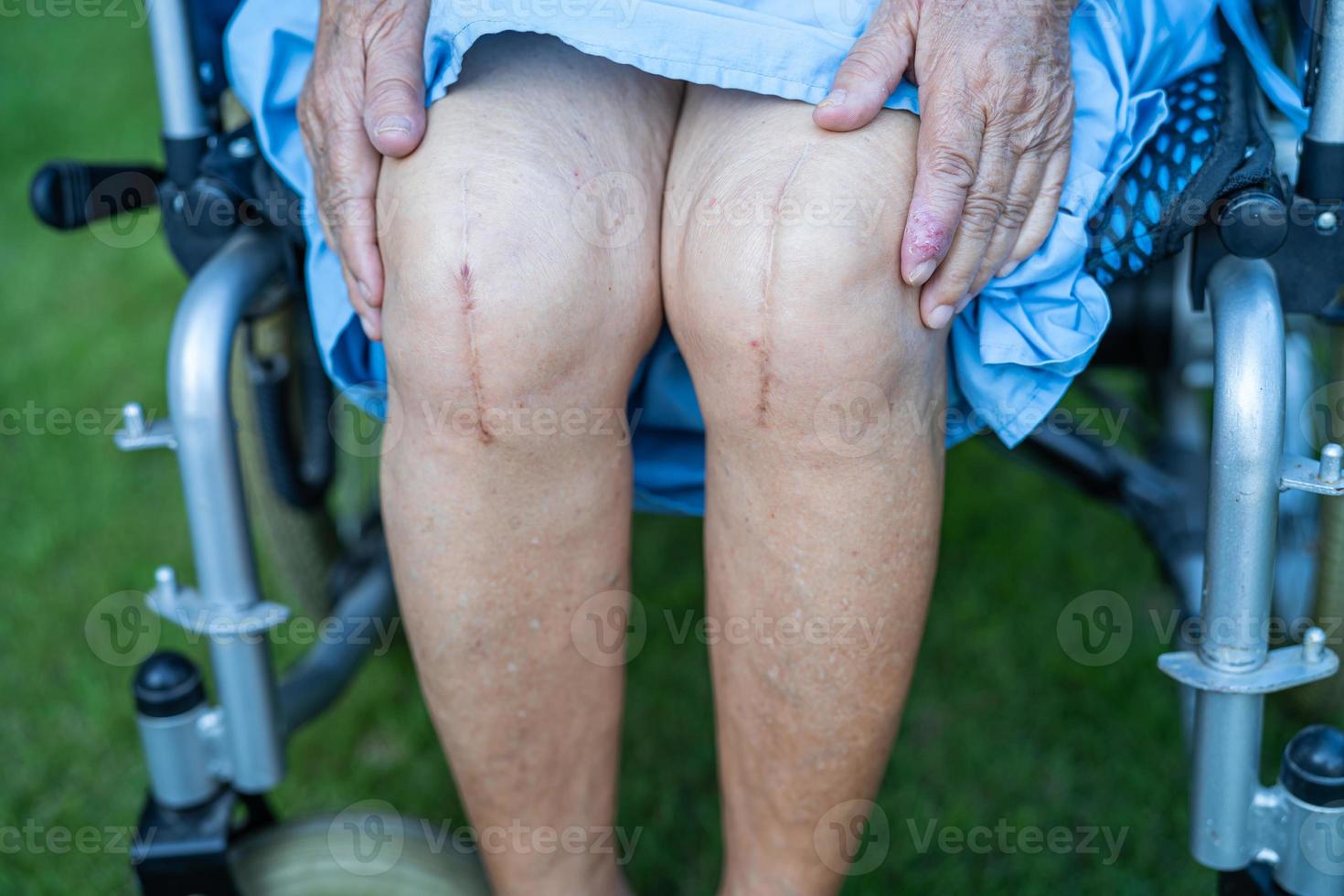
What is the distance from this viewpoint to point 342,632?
1.43m

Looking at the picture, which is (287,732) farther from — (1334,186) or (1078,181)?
(1334,186)

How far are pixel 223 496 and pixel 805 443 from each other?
54 cm

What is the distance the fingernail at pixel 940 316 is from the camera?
2.84 ft

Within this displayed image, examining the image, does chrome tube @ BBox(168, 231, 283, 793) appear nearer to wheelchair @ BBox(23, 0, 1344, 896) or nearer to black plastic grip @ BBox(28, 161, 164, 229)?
wheelchair @ BBox(23, 0, 1344, 896)

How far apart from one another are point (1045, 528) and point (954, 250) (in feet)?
3.97

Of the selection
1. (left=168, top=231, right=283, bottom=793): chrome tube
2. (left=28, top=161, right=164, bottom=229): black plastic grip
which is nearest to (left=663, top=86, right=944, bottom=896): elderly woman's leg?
(left=168, top=231, right=283, bottom=793): chrome tube

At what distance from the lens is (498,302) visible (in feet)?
2.81

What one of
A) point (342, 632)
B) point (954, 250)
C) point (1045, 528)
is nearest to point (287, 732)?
point (342, 632)

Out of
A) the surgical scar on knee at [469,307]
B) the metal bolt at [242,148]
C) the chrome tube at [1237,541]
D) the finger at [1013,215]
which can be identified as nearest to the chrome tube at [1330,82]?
the chrome tube at [1237,541]

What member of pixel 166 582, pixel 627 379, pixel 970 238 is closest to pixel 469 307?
pixel 627 379

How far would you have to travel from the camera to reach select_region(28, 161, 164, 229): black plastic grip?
1.16 m

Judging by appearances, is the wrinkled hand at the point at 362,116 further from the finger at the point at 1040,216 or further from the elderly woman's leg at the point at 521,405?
the finger at the point at 1040,216

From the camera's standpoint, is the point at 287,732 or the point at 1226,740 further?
the point at 287,732

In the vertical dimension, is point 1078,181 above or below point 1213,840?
above
